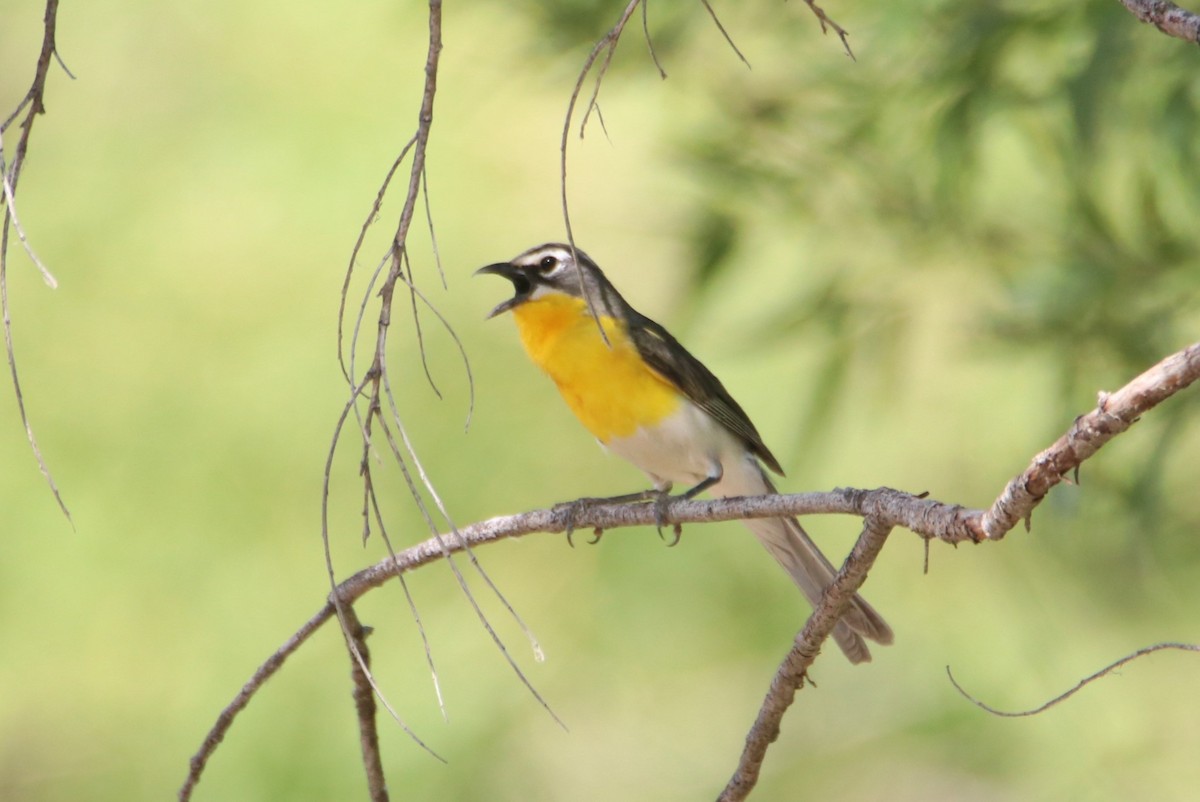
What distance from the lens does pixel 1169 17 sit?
1658 millimetres

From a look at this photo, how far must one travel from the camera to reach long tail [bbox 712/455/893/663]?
11.4ft

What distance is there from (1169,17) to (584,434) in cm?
540

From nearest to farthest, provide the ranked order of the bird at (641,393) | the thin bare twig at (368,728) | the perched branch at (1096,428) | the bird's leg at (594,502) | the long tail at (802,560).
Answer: the perched branch at (1096,428) < the thin bare twig at (368,728) < the bird's leg at (594,502) < the long tail at (802,560) < the bird at (641,393)

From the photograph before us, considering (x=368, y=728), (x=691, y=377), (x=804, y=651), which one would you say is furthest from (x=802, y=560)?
(x=804, y=651)

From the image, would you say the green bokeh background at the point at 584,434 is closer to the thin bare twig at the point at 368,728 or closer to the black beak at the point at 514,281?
the black beak at the point at 514,281

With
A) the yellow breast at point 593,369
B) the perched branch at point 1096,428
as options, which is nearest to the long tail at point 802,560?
the yellow breast at point 593,369

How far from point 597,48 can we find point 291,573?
485 cm

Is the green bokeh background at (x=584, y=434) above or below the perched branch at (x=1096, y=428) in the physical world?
above

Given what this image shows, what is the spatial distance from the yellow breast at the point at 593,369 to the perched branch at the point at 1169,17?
7.88ft

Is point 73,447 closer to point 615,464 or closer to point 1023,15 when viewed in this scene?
point 615,464

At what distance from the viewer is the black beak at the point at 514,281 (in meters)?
4.18

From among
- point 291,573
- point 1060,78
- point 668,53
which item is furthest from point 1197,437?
point 291,573

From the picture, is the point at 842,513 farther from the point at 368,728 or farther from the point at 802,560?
the point at 802,560

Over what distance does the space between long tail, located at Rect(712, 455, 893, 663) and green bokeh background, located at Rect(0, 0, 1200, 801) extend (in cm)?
23
